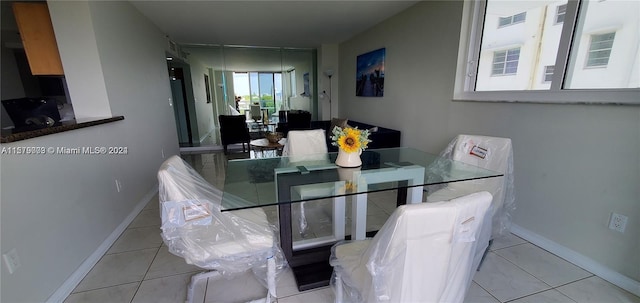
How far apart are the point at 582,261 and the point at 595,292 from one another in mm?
278

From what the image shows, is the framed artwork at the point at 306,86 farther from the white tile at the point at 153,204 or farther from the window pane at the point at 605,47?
the window pane at the point at 605,47

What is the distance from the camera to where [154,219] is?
2.47 m

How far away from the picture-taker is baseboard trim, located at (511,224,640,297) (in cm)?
153

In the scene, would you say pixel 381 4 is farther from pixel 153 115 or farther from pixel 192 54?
pixel 192 54

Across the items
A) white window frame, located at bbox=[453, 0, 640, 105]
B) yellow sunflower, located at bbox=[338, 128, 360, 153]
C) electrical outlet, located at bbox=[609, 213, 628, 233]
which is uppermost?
white window frame, located at bbox=[453, 0, 640, 105]

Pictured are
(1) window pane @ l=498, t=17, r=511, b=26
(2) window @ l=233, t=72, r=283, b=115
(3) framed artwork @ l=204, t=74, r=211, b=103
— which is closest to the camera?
(1) window pane @ l=498, t=17, r=511, b=26

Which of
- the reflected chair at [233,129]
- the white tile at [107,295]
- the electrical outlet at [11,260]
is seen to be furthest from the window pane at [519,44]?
the reflected chair at [233,129]

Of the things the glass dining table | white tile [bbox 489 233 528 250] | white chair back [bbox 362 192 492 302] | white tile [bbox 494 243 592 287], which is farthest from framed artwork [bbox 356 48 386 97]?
white chair back [bbox 362 192 492 302]

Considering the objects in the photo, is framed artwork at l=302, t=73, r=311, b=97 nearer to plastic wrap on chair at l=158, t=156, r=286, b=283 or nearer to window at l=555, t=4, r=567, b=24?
window at l=555, t=4, r=567, b=24

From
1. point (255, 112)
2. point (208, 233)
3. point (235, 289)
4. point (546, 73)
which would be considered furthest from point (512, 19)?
point (255, 112)

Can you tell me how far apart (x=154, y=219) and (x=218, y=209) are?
5.46 feet

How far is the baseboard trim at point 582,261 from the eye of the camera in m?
1.53

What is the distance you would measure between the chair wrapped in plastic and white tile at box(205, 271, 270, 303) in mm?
162

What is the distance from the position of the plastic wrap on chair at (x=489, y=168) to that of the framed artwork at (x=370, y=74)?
2.18 meters
